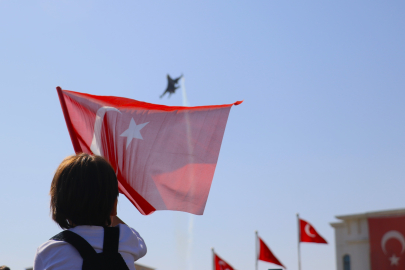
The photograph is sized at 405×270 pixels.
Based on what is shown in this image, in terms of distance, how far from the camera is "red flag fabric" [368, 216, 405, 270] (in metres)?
35.1

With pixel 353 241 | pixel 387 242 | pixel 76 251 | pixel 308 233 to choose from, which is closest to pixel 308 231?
pixel 308 233

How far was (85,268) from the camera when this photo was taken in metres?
1.93

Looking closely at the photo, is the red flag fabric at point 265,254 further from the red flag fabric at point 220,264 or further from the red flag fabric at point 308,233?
the red flag fabric at point 308,233

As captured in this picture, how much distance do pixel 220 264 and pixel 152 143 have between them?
24.7 meters

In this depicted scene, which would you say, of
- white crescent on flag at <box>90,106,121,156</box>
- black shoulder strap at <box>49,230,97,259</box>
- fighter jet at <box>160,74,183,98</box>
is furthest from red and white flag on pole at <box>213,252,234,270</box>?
black shoulder strap at <box>49,230,97,259</box>

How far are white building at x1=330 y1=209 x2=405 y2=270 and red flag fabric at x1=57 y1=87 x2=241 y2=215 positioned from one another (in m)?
32.6

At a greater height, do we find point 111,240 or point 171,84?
point 171,84

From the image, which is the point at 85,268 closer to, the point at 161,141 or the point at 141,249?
the point at 141,249

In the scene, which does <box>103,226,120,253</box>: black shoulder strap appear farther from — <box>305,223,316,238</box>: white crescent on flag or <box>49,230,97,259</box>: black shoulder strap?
<box>305,223,316,238</box>: white crescent on flag

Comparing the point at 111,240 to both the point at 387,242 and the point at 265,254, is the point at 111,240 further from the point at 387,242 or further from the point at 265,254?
the point at 387,242

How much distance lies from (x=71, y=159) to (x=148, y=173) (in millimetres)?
3930

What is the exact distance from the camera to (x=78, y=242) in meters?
1.96

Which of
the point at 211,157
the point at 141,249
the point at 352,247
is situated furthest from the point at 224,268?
the point at 141,249

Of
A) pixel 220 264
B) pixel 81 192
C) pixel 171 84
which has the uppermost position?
pixel 171 84
